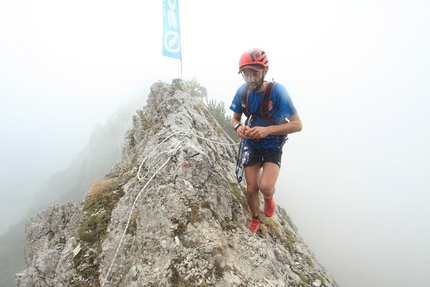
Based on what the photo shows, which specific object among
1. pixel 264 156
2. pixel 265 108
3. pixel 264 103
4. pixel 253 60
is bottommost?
pixel 264 156

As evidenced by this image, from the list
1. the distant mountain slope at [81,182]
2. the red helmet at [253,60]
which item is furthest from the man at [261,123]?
the distant mountain slope at [81,182]

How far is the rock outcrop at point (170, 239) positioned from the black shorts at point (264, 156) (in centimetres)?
110

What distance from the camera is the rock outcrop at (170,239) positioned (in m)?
4.06

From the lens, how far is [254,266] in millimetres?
4223

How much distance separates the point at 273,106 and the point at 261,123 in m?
0.50

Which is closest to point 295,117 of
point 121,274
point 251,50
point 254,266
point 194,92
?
point 251,50

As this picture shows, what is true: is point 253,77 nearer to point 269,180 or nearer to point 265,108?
point 265,108

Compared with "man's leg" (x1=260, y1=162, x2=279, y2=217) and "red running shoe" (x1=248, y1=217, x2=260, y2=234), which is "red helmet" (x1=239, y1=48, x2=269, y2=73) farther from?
"red running shoe" (x1=248, y1=217, x2=260, y2=234)

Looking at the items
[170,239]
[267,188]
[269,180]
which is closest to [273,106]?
[269,180]

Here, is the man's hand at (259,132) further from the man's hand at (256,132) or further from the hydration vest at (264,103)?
the hydration vest at (264,103)

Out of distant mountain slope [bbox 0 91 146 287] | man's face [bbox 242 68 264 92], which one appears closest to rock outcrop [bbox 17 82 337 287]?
man's face [bbox 242 68 264 92]

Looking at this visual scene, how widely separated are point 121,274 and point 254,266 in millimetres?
2617

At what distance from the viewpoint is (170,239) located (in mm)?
4371

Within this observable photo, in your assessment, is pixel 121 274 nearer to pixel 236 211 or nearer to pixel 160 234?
pixel 160 234
